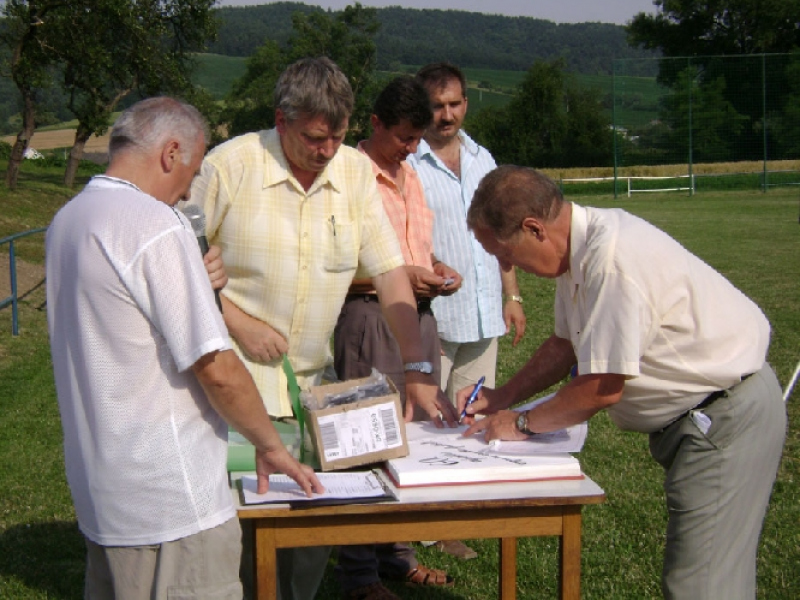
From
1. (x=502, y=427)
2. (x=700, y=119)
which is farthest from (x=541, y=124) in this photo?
(x=502, y=427)

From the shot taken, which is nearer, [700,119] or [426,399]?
[426,399]

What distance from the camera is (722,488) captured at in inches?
116

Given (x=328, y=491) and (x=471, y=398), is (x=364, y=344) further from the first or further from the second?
(x=328, y=491)

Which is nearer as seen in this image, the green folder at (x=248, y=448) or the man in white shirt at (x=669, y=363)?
the man in white shirt at (x=669, y=363)

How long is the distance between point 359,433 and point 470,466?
1.09 ft

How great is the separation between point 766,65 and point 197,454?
34.6 metres

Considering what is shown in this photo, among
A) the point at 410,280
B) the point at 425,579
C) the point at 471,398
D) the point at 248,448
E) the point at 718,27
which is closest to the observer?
the point at 248,448

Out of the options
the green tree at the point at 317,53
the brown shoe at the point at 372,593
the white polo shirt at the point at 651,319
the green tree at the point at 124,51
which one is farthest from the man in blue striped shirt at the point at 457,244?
the green tree at the point at 317,53

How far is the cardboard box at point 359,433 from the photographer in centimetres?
289

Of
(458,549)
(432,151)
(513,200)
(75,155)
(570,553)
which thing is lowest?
(458,549)

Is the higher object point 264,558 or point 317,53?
point 317,53

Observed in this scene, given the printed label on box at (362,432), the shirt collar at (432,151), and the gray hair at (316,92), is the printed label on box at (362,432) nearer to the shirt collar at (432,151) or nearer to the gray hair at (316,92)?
the gray hair at (316,92)

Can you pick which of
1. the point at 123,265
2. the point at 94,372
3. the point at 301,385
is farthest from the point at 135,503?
the point at 301,385

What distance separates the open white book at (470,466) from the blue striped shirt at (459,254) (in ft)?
5.96
